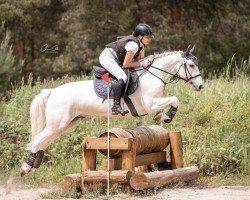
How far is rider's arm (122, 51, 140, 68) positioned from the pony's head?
2.25ft

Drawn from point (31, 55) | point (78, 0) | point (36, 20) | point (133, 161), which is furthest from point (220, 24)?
point (133, 161)

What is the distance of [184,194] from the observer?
33.7 ft

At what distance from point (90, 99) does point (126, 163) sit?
1197 millimetres

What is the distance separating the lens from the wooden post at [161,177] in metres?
10.1

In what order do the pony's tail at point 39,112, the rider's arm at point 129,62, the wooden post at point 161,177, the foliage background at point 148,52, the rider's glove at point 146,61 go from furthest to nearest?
the foliage background at point 148,52
the pony's tail at point 39,112
the rider's glove at point 146,61
the rider's arm at point 129,62
the wooden post at point 161,177

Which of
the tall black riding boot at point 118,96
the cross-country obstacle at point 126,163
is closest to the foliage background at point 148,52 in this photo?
the cross-country obstacle at point 126,163

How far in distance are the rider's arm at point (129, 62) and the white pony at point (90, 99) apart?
17 cm

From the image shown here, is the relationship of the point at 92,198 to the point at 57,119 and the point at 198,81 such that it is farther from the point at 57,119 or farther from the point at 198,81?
the point at 198,81

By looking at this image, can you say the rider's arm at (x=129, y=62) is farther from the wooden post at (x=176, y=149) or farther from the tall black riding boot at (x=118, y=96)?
the wooden post at (x=176, y=149)

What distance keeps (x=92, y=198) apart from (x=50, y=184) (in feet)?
8.07

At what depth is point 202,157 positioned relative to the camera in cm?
1247

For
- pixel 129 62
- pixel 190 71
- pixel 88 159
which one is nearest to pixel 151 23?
pixel 190 71

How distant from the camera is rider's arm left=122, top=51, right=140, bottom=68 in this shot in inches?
418

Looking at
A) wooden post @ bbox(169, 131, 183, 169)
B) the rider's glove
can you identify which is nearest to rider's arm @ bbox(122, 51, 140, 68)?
the rider's glove
